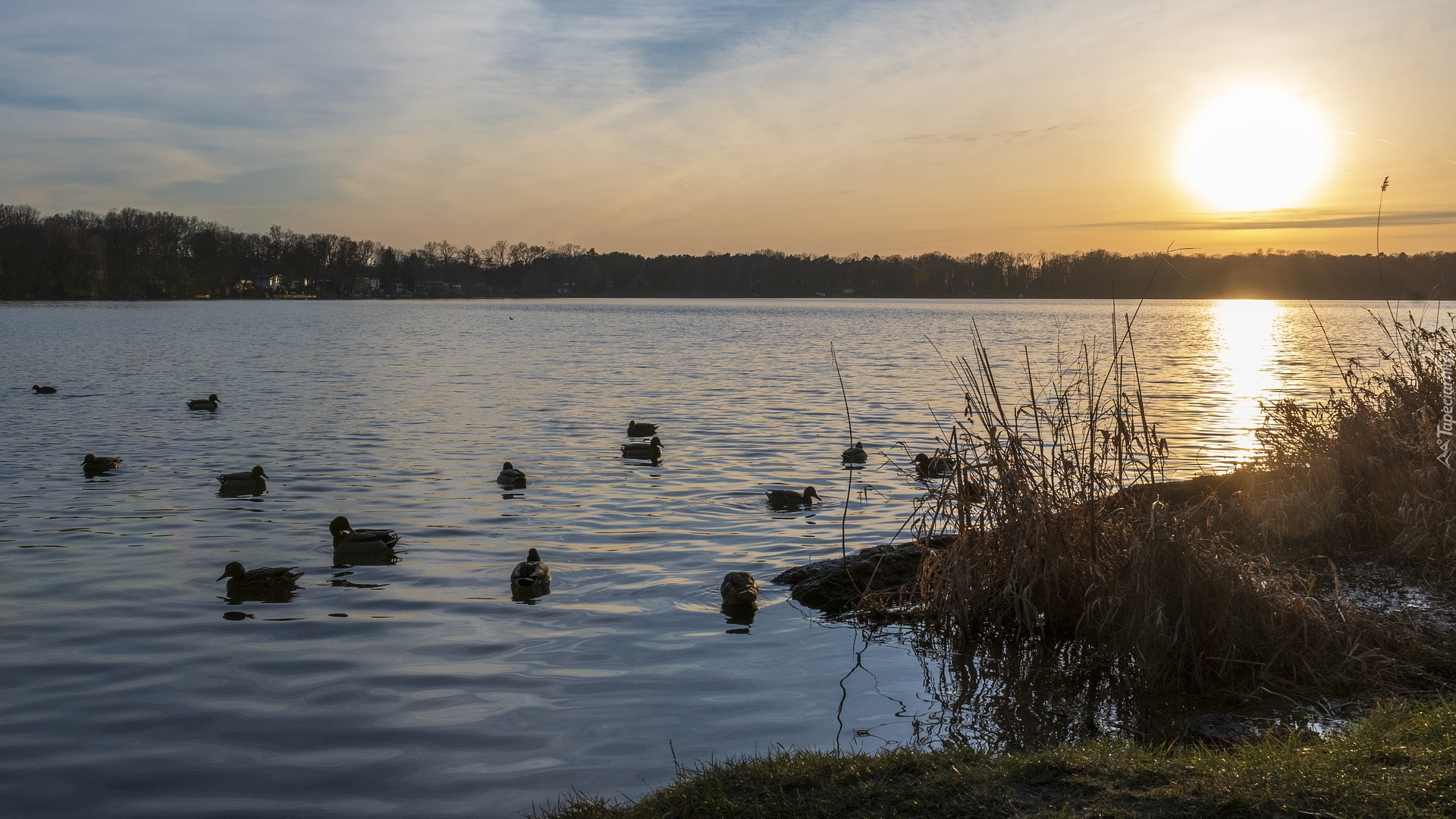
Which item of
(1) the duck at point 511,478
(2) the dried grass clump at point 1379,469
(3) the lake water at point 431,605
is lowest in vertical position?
(3) the lake water at point 431,605

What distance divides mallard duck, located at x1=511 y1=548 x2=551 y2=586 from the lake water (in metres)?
0.22

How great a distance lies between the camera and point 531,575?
909cm

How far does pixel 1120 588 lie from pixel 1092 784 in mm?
2935

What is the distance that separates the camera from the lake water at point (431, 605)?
5844mm

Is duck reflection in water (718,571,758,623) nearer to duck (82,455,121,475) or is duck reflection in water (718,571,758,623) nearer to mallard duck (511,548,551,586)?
mallard duck (511,548,551,586)

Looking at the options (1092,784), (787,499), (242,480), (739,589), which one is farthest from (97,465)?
(1092,784)

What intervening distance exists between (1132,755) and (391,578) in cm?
699

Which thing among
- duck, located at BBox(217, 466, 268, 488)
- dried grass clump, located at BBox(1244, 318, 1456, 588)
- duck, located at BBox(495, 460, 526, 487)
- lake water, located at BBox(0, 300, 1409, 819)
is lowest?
lake water, located at BBox(0, 300, 1409, 819)

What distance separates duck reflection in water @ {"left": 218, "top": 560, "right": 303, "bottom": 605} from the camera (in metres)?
8.86

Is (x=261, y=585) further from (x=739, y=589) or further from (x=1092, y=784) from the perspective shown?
(x=1092, y=784)

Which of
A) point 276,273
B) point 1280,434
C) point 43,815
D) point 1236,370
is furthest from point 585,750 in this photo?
point 276,273

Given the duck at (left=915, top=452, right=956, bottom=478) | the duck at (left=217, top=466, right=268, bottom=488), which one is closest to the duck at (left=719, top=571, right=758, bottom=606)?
the duck at (left=915, top=452, right=956, bottom=478)

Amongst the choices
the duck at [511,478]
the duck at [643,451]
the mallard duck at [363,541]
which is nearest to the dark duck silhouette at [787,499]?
the duck at [511,478]

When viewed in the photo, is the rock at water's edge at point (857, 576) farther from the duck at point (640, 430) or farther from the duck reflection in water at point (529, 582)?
the duck at point (640, 430)
